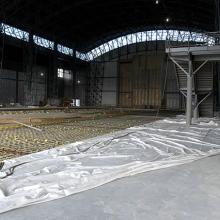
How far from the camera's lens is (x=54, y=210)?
3260 mm

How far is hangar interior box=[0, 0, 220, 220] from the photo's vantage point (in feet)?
14.8

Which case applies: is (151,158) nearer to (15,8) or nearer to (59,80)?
(15,8)

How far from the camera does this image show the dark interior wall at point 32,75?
3434 centimetres

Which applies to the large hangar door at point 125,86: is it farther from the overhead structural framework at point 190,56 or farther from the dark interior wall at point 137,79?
the overhead structural framework at point 190,56

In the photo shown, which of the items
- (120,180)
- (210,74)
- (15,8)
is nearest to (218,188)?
(120,180)

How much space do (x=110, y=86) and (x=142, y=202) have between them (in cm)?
4377

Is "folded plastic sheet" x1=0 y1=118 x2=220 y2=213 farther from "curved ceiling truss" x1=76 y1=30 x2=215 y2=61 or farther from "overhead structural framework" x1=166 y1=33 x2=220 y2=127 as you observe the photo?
"curved ceiling truss" x1=76 y1=30 x2=215 y2=61

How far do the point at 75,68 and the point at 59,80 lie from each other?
12.4ft

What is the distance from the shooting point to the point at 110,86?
154 feet

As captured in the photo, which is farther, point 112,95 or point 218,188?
A: point 112,95

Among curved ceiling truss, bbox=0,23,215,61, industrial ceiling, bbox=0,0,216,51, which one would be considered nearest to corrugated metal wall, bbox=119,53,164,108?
curved ceiling truss, bbox=0,23,215,61

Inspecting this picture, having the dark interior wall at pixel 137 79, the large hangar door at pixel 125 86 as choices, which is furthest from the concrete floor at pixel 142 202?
the large hangar door at pixel 125 86

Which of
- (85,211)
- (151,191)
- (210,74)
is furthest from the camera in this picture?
(210,74)

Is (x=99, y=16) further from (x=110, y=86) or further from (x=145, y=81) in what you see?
(x=110, y=86)
